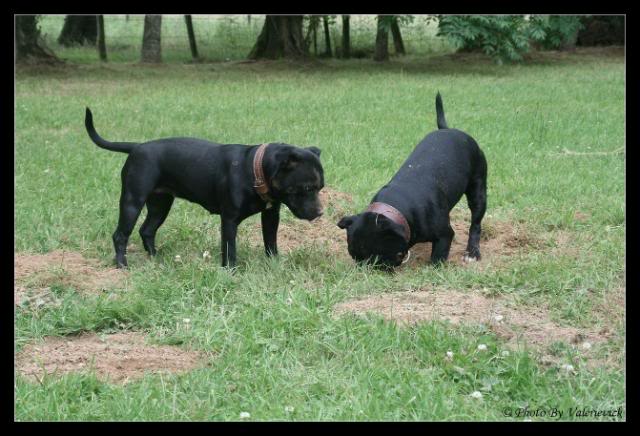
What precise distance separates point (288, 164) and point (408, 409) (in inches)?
100

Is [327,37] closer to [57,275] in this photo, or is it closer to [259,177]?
[259,177]

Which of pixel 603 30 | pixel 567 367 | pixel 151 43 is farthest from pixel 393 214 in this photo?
pixel 603 30

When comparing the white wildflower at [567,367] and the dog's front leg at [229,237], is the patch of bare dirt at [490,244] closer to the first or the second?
the dog's front leg at [229,237]

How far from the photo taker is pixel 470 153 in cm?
713

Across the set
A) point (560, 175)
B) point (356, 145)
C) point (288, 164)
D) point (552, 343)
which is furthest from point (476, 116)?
point (552, 343)

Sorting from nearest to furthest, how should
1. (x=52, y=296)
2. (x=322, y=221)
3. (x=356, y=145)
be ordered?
(x=52, y=296) → (x=322, y=221) → (x=356, y=145)

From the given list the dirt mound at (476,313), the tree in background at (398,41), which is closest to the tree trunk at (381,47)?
the tree in background at (398,41)

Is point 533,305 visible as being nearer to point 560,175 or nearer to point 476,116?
point 560,175

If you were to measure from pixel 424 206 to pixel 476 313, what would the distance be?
144 centimetres

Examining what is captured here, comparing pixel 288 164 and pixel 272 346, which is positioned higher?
pixel 288 164

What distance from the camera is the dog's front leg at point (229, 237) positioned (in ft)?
21.1

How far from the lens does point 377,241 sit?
6.26m

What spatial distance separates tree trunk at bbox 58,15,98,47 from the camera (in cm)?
2927

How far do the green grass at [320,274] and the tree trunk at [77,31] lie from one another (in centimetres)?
1443
